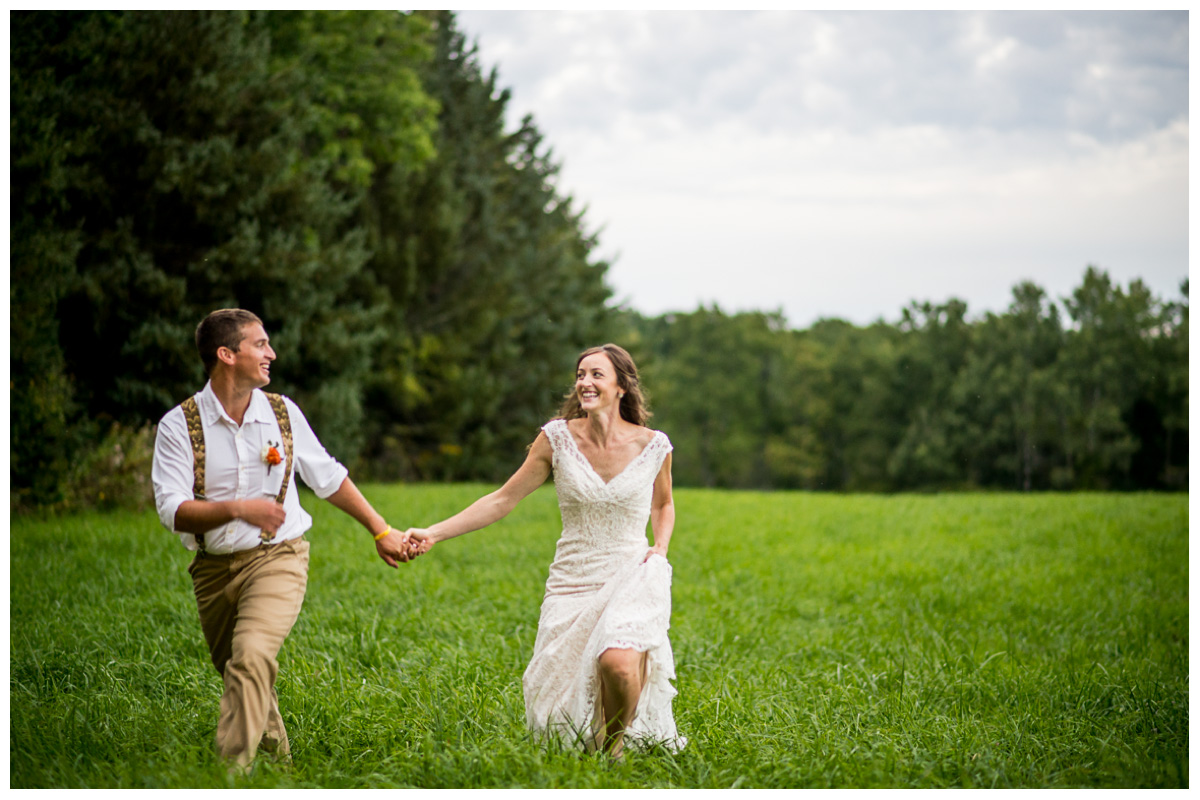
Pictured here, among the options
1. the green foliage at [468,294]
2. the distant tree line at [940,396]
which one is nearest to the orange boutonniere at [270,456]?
the green foliage at [468,294]

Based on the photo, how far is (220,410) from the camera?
407 cm

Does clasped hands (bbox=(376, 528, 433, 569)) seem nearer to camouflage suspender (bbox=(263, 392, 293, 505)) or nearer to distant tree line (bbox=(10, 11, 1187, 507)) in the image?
camouflage suspender (bbox=(263, 392, 293, 505))

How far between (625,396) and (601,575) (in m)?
0.99

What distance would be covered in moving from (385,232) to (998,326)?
116 feet

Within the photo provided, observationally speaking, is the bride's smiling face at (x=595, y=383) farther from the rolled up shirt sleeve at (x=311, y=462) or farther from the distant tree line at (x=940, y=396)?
the distant tree line at (x=940, y=396)

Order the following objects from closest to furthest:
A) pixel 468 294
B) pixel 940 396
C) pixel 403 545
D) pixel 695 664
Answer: pixel 403 545 → pixel 695 664 → pixel 468 294 → pixel 940 396

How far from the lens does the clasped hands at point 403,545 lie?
4.80 metres

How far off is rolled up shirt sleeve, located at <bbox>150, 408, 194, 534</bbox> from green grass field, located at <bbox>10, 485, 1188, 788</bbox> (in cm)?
119

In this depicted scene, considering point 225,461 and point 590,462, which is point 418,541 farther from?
point 225,461

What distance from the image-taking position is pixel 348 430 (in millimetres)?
19172

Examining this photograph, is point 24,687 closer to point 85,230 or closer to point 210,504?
point 210,504

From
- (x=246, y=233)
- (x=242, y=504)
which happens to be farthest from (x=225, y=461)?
(x=246, y=233)

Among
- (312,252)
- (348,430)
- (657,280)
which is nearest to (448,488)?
(348,430)

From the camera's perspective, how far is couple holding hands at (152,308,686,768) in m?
3.97
